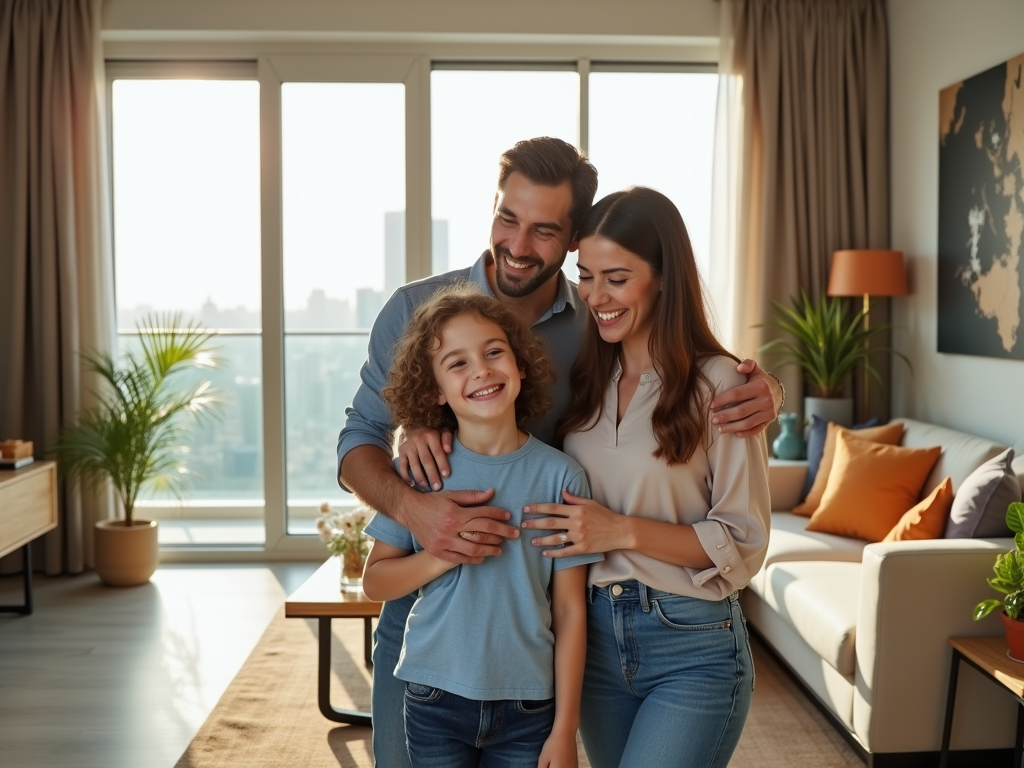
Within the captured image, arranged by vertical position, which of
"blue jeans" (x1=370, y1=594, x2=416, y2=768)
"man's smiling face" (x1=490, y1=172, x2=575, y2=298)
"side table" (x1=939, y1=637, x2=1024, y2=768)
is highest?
"man's smiling face" (x1=490, y1=172, x2=575, y2=298)

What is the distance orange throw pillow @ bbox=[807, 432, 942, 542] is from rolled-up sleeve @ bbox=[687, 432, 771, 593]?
2.36 metres

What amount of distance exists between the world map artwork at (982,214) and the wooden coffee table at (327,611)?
2701mm

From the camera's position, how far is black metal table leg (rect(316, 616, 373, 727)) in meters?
3.33

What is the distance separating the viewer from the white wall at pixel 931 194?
407 cm

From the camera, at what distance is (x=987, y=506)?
10.2ft

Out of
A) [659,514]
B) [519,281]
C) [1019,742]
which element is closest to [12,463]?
[519,281]

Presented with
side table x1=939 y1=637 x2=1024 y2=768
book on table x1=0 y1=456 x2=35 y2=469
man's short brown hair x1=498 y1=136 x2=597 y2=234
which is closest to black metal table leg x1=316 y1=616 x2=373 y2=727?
side table x1=939 y1=637 x2=1024 y2=768

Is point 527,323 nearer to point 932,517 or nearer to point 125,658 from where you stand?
point 932,517

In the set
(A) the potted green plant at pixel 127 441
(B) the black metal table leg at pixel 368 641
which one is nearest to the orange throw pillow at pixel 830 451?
(B) the black metal table leg at pixel 368 641

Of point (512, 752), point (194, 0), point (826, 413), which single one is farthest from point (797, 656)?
point (194, 0)

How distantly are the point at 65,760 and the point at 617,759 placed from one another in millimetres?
2111

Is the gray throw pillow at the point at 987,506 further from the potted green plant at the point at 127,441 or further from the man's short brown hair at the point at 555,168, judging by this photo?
the potted green plant at the point at 127,441

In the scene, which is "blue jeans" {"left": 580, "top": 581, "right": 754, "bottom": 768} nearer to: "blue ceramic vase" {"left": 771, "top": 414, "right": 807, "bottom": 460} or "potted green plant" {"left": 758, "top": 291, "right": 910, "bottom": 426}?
"blue ceramic vase" {"left": 771, "top": 414, "right": 807, "bottom": 460}

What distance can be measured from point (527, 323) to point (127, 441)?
145 inches
